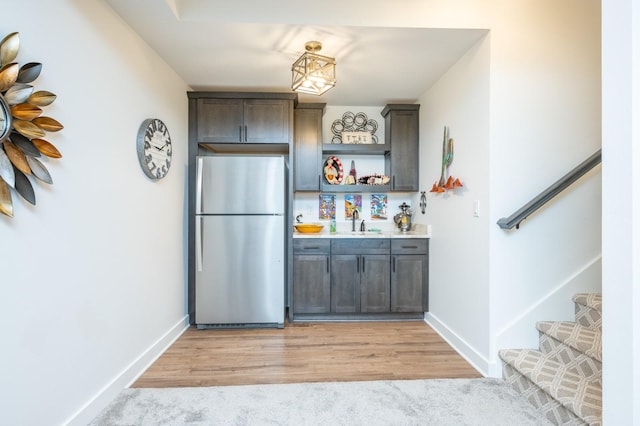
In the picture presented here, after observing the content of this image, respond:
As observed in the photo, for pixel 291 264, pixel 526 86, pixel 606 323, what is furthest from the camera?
pixel 291 264

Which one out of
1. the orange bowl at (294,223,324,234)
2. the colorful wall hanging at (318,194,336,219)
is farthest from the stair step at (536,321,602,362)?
the colorful wall hanging at (318,194,336,219)

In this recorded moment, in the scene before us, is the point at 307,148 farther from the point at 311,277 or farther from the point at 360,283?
the point at 360,283

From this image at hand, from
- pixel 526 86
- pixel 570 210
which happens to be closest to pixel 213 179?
pixel 526 86

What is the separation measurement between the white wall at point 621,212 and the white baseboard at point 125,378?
8.18 feet

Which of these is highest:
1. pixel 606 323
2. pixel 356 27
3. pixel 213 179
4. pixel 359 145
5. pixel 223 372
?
pixel 356 27

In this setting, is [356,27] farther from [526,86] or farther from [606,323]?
[606,323]

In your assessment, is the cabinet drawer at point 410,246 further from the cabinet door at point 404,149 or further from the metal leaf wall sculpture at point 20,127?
the metal leaf wall sculpture at point 20,127

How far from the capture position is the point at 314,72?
226 cm

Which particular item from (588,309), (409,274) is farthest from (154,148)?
(588,309)

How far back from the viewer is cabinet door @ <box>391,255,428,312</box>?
11.4 feet

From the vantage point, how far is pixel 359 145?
3.74 metres

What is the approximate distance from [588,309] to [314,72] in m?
2.50

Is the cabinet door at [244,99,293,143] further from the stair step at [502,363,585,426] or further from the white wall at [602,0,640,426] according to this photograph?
the stair step at [502,363,585,426]

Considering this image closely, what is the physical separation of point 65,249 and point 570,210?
3183 mm
